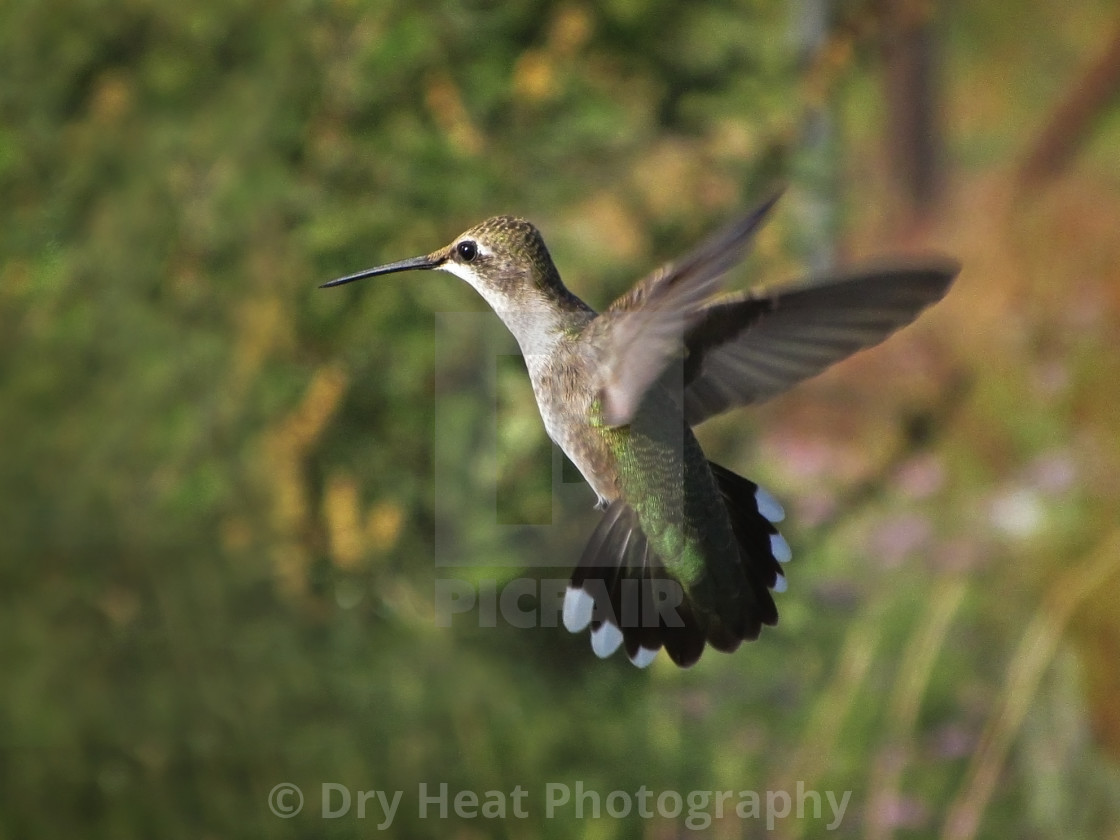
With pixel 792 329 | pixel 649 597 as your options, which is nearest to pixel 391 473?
pixel 649 597

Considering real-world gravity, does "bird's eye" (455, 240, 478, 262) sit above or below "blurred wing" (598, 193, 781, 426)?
above

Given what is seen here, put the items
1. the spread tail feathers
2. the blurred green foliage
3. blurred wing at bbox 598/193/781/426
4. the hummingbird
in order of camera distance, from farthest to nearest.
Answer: the blurred green foliage < the spread tail feathers < the hummingbird < blurred wing at bbox 598/193/781/426

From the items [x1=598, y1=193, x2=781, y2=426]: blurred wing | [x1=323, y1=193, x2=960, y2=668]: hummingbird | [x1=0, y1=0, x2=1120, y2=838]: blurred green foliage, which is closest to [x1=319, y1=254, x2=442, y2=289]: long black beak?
[x1=323, y1=193, x2=960, y2=668]: hummingbird

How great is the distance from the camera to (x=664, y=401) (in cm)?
76

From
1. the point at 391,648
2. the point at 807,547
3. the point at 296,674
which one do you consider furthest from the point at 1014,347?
the point at 296,674

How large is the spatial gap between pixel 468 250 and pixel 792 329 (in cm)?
20

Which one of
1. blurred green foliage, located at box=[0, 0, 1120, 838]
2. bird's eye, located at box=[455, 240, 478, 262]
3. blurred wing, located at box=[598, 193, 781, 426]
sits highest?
blurred green foliage, located at box=[0, 0, 1120, 838]

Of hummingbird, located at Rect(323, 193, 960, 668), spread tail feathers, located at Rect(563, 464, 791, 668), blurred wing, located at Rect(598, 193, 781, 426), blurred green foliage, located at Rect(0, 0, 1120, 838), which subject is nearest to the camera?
blurred wing, located at Rect(598, 193, 781, 426)

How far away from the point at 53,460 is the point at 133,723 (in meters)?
0.49

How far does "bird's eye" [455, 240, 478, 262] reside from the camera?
776 mm

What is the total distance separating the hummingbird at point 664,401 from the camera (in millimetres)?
679

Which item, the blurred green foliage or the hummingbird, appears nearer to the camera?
the hummingbird

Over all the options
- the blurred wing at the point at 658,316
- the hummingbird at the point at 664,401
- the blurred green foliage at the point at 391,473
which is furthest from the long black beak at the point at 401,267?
the blurred green foliage at the point at 391,473

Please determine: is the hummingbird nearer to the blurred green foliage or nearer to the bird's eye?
the bird's eye
